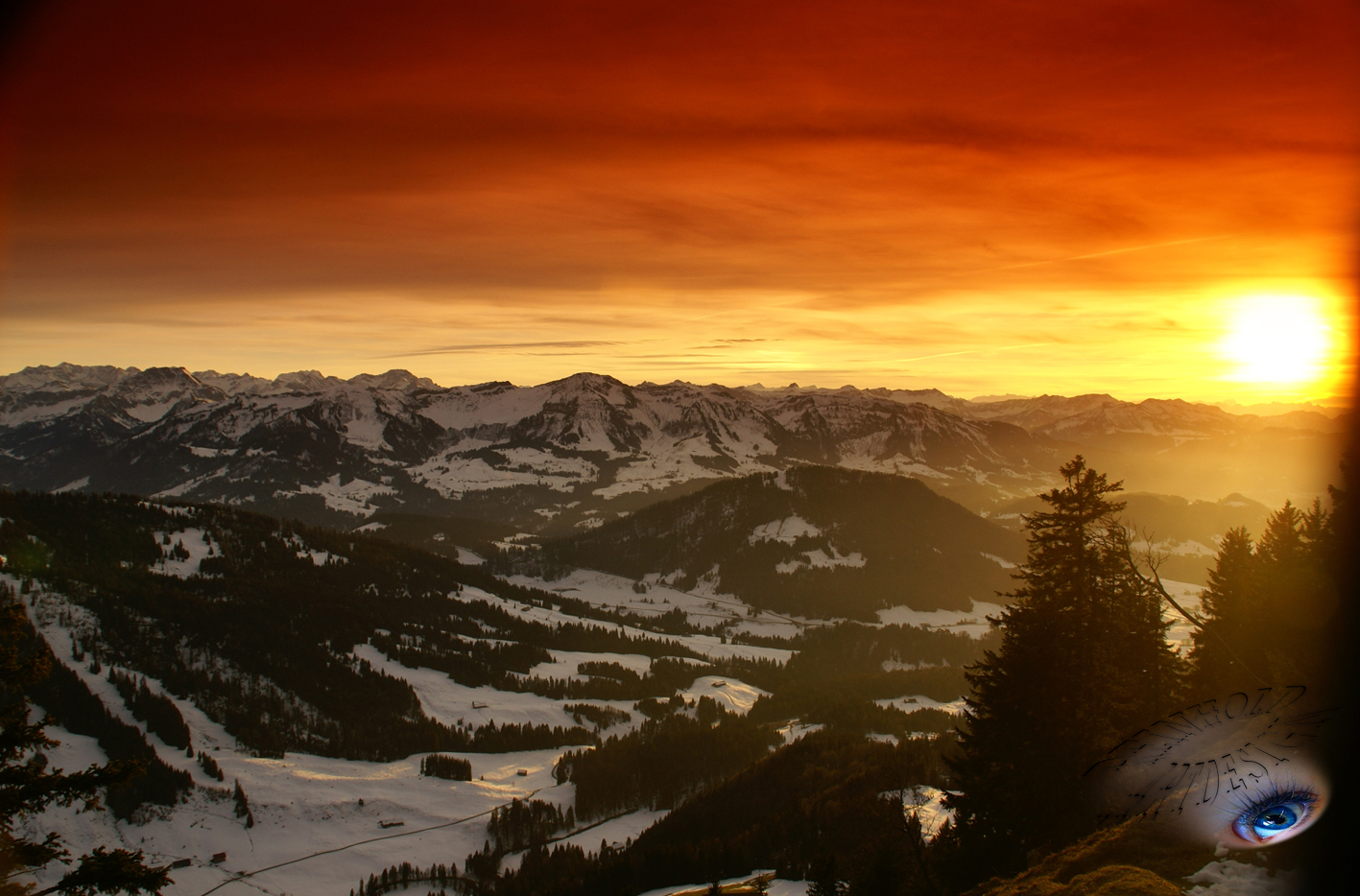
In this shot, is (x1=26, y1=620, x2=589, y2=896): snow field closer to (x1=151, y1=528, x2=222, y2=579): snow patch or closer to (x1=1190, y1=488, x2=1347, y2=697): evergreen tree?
(x1=151, y1=528, x2=222, y2=579): snow patch

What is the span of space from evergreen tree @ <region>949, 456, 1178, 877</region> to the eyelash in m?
10.6

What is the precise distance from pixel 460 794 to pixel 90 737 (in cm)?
5789

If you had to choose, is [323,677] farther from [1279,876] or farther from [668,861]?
[1279,876]

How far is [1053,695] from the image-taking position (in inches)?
1104

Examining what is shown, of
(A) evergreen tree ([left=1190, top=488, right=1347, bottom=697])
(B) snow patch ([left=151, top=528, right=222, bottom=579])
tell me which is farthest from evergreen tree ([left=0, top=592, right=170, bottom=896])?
(B) snow patch ([left=151, top=528, right=222, bottom=579])

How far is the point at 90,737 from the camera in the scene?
115438 millimetres

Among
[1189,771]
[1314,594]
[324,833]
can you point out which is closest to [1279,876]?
[1189,771]

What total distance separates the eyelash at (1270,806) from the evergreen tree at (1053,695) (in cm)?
1064

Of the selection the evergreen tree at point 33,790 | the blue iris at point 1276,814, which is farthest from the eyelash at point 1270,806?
the evergreen tree at point 33,790

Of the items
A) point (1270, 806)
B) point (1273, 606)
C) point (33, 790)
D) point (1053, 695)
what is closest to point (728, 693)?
point (1273, 606)

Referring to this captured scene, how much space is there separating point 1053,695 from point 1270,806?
11936mm

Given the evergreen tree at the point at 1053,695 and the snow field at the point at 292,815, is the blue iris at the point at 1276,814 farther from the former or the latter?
the snow field at the point at 292,815

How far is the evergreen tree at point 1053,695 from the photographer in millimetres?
27578

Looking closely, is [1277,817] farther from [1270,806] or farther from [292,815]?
[292,815]
